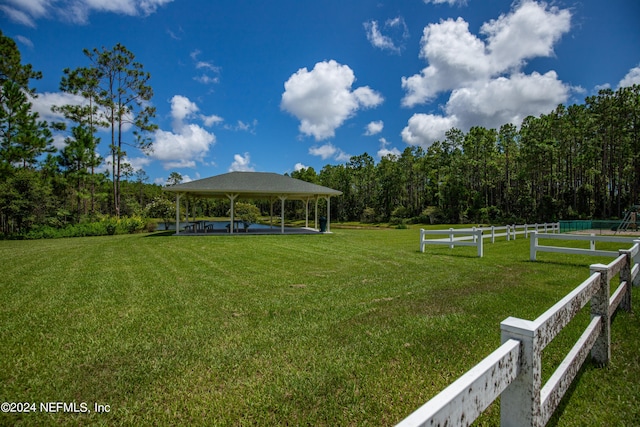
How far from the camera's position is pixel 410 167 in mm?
54281

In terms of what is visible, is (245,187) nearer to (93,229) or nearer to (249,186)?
(249,186)

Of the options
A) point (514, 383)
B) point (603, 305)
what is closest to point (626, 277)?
point (603, 305)

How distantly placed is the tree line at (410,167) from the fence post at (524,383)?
83.2 feet

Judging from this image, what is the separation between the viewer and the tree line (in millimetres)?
21500

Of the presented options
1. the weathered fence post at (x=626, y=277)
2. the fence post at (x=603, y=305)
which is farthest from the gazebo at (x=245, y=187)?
the fence post at (x=603, y=305)

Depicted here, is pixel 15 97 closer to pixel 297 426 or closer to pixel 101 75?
pixel 101 75

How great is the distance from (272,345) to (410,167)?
179 feet

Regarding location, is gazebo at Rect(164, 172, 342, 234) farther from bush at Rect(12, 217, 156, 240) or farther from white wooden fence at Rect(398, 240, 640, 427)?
white wooden fence at Rect(398, 240, 640, 427)

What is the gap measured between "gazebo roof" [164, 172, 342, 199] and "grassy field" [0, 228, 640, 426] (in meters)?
11.6

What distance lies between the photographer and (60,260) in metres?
Result: 9.30

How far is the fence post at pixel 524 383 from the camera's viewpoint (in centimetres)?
138

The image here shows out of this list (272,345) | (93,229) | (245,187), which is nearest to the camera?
(272,345)

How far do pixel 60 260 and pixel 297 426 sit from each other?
10.6 meters

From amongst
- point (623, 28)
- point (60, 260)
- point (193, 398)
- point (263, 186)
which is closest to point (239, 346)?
point (193, 398)
